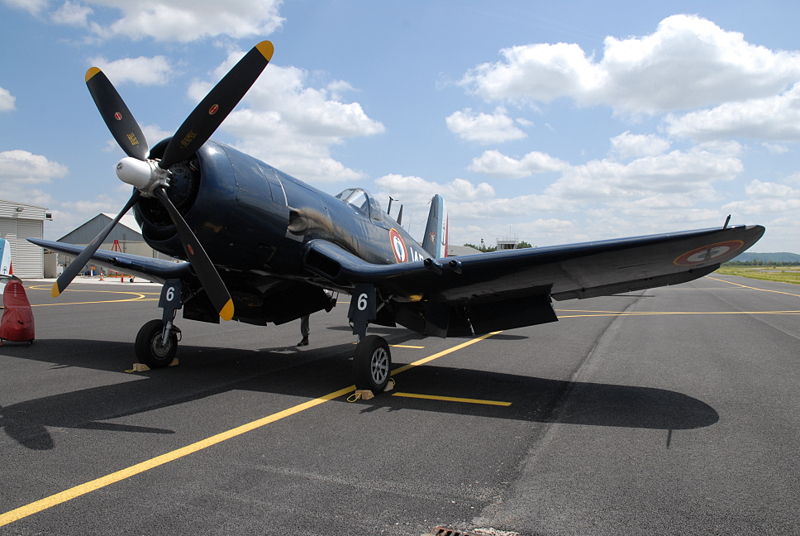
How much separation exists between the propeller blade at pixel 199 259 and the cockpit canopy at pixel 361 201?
2939mm

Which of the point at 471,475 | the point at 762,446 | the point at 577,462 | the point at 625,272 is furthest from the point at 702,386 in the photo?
the point at 471,475

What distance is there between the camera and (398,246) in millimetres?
8992

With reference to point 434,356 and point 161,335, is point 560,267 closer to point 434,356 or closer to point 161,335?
point 434,356

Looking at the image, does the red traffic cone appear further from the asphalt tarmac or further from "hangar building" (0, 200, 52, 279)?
"hangar building" (0, 200, 52, 279)

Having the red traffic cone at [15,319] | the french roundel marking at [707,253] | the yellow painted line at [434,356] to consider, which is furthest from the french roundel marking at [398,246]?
the red traffic cone at [15,319]

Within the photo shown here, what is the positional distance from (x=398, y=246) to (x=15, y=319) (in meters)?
6.67

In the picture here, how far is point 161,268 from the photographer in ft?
26.1

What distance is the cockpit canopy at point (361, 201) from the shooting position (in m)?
8.12

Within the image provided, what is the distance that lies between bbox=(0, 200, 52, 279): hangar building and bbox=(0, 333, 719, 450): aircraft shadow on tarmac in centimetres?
4110

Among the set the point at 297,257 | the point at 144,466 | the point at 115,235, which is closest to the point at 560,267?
the point at 297,257

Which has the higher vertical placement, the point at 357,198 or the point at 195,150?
the point at 195,150

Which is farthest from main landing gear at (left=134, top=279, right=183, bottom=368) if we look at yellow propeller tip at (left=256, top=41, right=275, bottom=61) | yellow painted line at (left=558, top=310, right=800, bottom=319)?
yellow painted line at (left=558, top=310, right=800, bottom=319)

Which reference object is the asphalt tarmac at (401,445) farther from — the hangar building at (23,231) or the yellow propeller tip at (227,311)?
the hangar building at (23,231)

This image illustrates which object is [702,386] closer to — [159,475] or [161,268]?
[159,475]
